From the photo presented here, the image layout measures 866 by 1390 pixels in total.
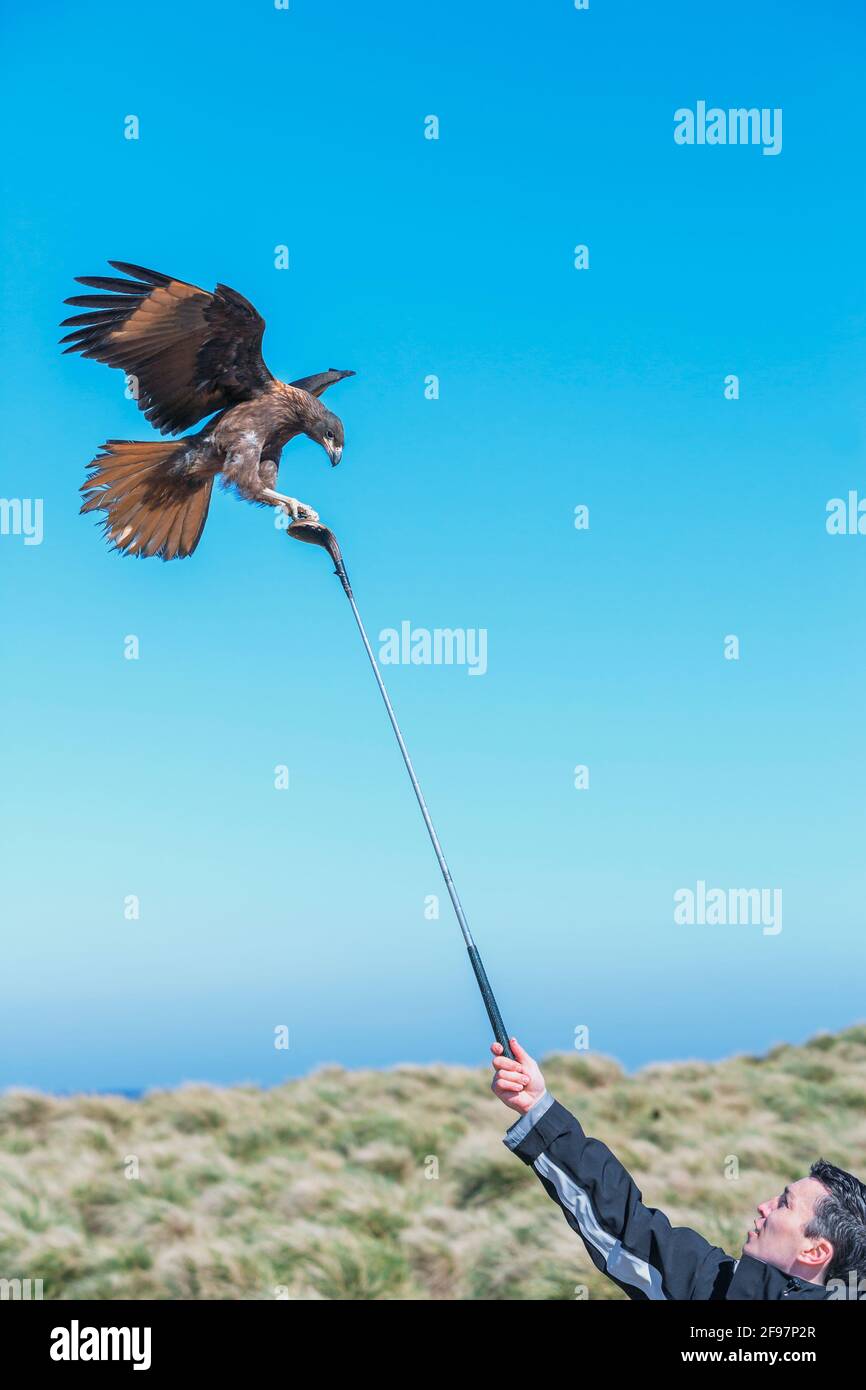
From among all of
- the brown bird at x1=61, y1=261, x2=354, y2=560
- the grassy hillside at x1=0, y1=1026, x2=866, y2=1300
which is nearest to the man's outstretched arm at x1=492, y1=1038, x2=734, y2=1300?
the brown bird at x1=61, y1=261, x2=354, y2=560

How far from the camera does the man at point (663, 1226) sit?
2283 millimetres

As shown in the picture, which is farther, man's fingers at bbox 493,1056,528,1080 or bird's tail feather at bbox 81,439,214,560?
bird's tail feather at bbox 81,439,214,560

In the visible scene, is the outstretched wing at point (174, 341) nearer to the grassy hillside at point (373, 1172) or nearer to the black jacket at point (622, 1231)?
the black jacket at point (622, 1231)

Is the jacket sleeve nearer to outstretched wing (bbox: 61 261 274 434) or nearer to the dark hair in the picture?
the dark hair

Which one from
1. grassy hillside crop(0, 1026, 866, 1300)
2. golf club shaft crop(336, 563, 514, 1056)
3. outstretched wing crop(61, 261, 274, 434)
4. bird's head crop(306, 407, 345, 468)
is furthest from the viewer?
grassy hillside crop(0, 1026, 866, 1300)

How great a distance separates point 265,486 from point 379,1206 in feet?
17.4

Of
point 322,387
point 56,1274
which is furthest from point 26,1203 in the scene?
point 322,387

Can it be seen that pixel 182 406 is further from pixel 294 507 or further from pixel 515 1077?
pixel 515 1077

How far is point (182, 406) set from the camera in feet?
11.6

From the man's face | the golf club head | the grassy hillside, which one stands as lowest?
the grassy hillside

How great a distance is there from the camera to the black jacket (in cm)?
228

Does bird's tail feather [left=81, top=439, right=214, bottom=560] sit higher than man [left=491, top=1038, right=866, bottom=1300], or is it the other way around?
bird's tail feather [left=81, top=439, right=214, bottom=560]

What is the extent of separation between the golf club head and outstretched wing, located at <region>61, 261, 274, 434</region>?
0.68 meters
